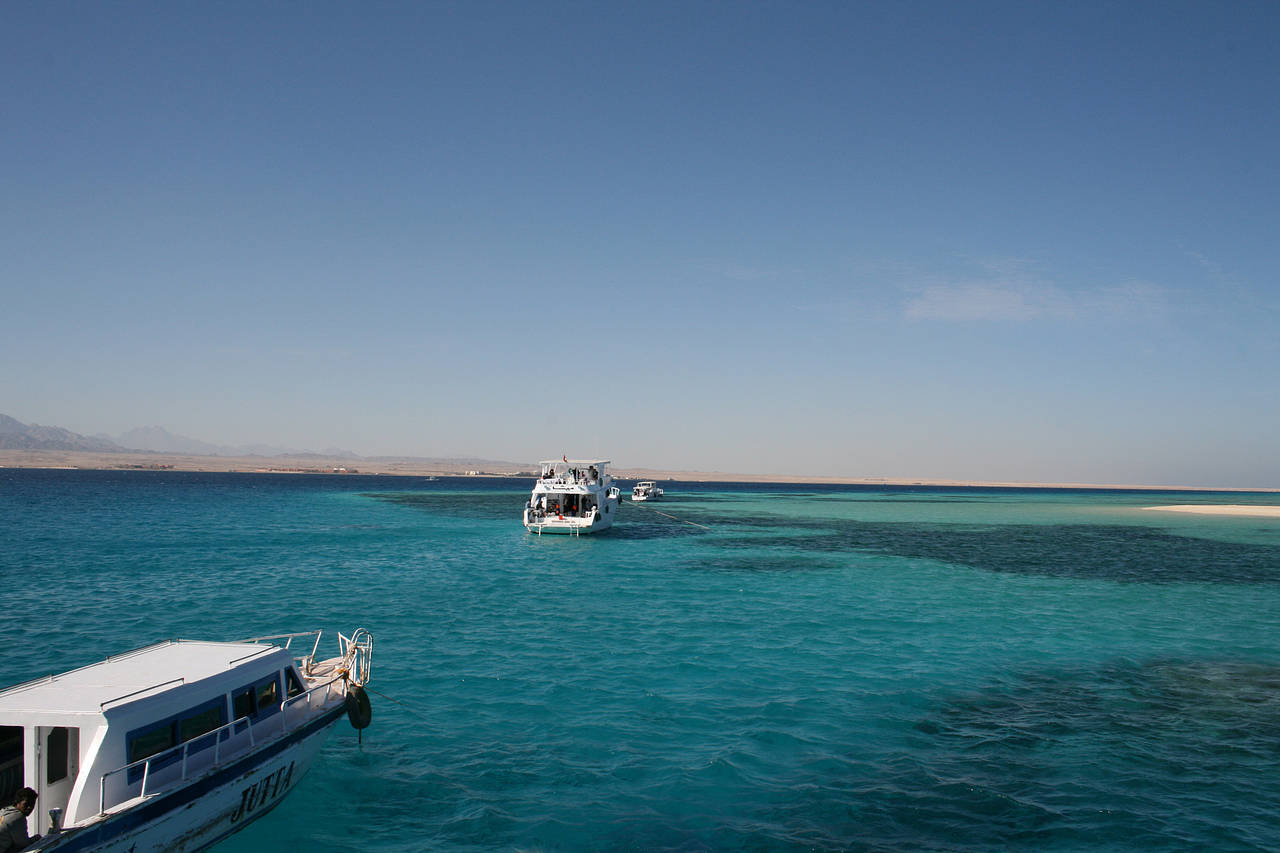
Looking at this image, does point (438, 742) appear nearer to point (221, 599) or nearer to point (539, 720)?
point (539, 720)

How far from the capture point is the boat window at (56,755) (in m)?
11.3

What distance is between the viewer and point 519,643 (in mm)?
26578

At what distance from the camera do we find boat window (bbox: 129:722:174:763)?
37.9 ft

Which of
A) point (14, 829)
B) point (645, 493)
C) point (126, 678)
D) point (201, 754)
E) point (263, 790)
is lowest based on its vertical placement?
point (263, 790)

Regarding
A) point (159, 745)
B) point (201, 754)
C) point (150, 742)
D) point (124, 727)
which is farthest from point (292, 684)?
point (124, 727)

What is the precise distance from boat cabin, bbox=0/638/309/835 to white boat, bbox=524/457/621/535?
2044 inches

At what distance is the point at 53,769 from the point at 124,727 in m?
1.28

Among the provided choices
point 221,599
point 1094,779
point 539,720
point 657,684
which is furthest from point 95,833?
point 221,599

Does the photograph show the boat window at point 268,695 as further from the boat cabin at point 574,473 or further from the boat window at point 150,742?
the boat cabin at point 574,473

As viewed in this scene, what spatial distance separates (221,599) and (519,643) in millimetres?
16397

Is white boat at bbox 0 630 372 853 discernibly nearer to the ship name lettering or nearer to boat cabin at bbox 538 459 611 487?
the ship name lettering

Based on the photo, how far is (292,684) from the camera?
1558 cm

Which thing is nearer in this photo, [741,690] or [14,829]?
[14,829]

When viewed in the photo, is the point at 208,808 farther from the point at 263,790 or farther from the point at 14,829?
the point at 14,829
